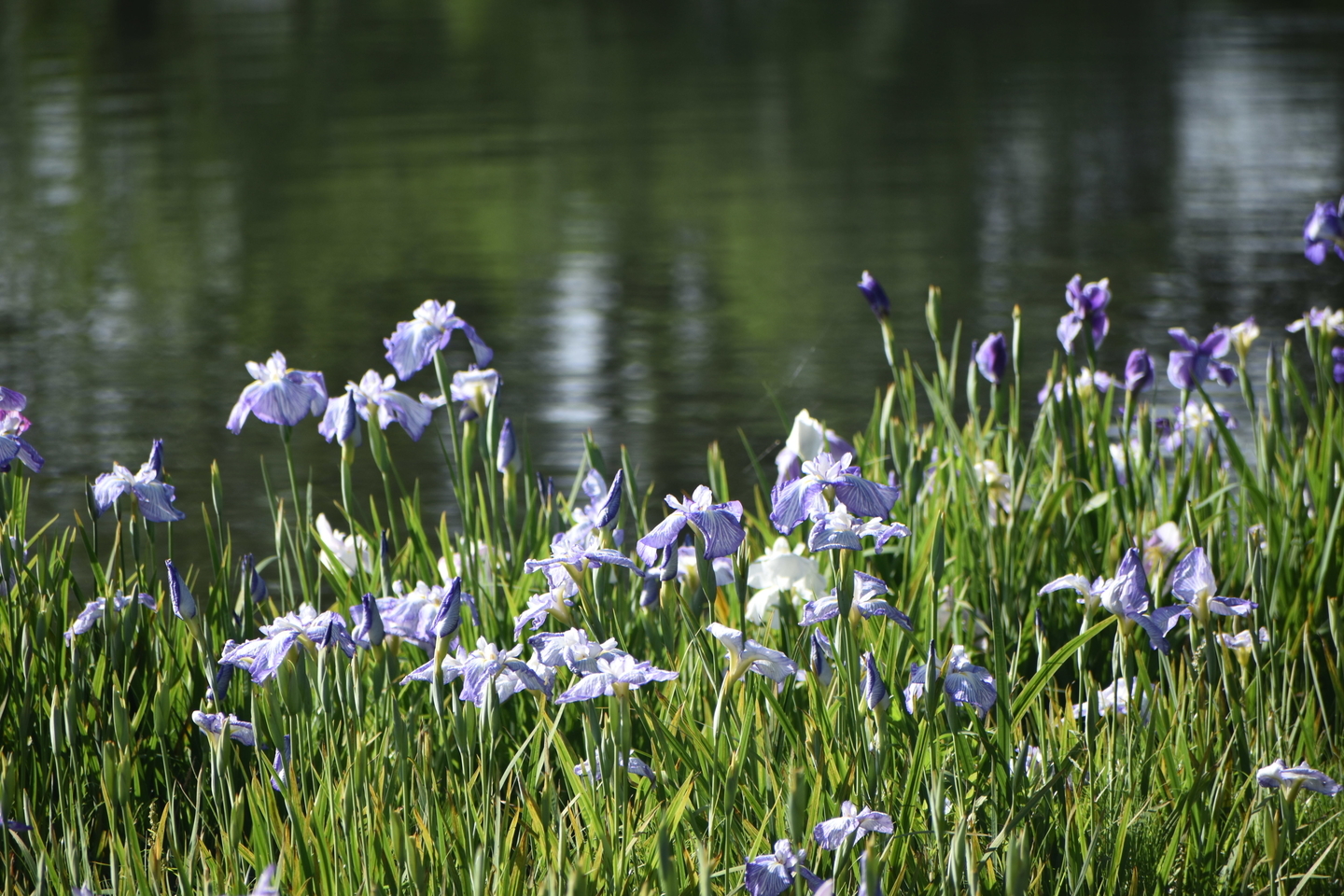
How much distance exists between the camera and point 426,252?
995 cm

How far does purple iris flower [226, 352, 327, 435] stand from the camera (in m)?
2.20

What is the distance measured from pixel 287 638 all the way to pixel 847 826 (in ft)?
2.39

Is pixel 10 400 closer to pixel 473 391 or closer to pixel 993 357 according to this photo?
pixel 473 391

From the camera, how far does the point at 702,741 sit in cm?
196

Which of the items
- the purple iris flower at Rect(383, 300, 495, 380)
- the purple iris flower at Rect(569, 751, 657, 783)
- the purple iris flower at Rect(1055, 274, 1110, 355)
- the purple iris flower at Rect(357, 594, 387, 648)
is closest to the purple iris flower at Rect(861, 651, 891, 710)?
the purple iris flower at Rect(569, 751, 657, 783)

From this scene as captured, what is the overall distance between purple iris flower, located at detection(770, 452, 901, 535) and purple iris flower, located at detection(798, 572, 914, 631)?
0.18 meters

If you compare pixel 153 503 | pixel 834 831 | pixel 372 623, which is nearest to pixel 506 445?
pixel 153 503

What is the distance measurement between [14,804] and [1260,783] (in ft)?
5.72

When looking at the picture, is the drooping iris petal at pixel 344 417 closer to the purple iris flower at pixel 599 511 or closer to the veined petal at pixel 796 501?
the purple iris flower at pixel 599 511

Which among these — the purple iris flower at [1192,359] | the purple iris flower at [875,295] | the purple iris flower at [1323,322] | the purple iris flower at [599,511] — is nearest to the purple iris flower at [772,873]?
the purple iris flower at [599,511]

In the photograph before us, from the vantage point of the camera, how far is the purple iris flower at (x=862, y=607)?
1.88 metres

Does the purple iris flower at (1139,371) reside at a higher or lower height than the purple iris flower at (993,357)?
lower

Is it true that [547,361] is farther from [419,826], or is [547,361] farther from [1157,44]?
[1157,44]

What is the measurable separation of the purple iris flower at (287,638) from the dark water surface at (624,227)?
2.51 metres
